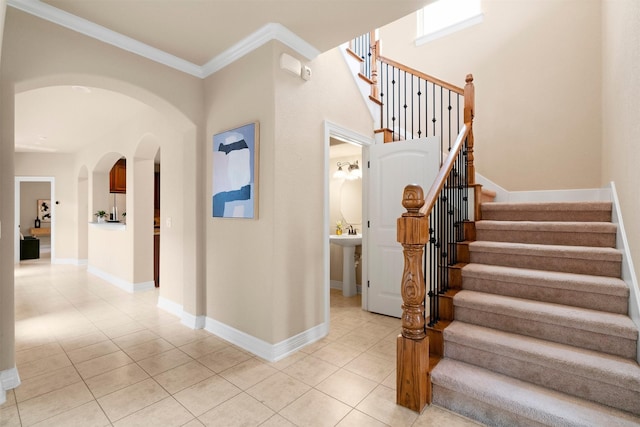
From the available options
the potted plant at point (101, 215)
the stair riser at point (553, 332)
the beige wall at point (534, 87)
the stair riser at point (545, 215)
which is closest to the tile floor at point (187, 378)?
the stair riser at point (553, 332)

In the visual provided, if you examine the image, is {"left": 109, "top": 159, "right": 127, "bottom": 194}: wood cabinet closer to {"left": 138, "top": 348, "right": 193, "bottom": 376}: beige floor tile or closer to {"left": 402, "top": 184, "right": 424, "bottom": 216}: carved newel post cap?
{"left": 138, "top": 348, "right": 193, "bottom": 376}: beige floor tile

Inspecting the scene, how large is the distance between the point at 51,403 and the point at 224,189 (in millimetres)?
1955

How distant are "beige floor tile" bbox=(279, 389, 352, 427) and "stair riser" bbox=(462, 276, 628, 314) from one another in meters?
1.36

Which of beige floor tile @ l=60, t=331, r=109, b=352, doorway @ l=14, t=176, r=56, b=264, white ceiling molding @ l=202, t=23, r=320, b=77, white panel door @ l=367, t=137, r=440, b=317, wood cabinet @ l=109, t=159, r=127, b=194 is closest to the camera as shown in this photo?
white ceiling molding @ l=202, t=23, r=320, b=77

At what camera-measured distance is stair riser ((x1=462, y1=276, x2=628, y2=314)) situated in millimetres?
1922

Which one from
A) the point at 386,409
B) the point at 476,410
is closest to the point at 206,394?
the point at 386,409

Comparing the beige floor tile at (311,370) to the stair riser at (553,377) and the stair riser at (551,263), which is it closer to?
the stair riser at (553,377)

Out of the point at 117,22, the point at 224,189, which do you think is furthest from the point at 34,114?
the point at 224,189

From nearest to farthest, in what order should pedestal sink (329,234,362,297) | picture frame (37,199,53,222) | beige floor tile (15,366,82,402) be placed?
beige floor tile (15,366,82,402)
pedestal sink (329,234,362,297)
picture frame (37,199,53,222)

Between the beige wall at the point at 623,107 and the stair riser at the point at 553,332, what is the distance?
47 cm

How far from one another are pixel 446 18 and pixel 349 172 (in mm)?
2780

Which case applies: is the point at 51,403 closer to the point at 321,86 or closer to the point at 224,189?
the point at 224,189

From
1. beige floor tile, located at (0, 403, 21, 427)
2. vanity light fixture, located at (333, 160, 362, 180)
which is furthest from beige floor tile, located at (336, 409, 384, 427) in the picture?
vanity light fixture, located at (333, 160, 362, 180)

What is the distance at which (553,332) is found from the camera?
190 cm
